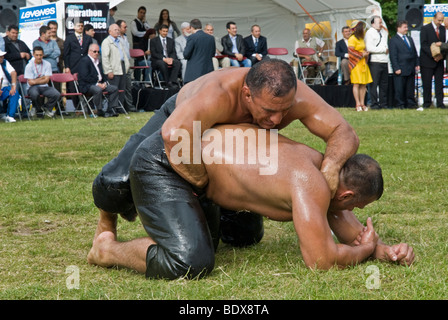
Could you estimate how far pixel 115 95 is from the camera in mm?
15234

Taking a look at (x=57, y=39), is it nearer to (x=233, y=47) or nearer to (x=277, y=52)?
(x=233, y=47)

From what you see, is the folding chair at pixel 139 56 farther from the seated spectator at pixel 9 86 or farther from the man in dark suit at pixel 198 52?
the seated spectator at pixel 9 86

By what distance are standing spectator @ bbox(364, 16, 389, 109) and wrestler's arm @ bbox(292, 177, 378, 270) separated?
40.4 ft

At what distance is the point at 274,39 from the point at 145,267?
18.5m

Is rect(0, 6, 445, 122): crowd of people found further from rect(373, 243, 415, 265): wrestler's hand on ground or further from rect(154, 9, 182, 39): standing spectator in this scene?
rect(373, 243, 415, 265): wrestler's hand on ground

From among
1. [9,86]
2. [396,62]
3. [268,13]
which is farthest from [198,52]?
[268,13]

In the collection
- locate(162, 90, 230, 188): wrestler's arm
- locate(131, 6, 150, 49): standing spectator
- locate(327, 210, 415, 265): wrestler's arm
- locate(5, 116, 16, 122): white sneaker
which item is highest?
locate(131, 6, 150, 49): standing spectator

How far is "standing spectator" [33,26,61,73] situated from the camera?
1529 centimetres

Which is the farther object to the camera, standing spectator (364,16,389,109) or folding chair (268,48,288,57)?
folding chair (268,48,288,57)

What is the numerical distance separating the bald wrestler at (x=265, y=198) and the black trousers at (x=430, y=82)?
42.0 ft

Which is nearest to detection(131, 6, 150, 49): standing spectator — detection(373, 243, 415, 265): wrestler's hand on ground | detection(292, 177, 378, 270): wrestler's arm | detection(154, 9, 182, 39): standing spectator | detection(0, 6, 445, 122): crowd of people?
detection(0, 6, 445, 122): crowd of people

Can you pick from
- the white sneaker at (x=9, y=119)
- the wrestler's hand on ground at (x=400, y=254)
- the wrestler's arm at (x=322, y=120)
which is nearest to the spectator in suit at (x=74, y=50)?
the white sneaker at (x=9, y=119)

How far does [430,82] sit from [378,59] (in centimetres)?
138
